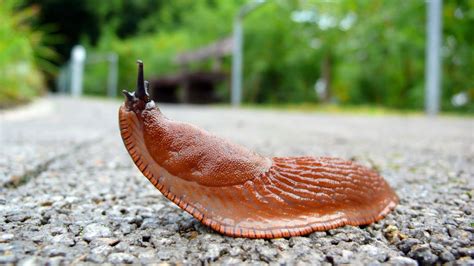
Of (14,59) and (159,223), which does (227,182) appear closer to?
(159,223)

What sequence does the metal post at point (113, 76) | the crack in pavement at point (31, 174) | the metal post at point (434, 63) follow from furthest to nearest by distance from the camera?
the metal post at point (113, 76)
the metal post at point (434, 63)
the crack in pavement at point (31, 174)

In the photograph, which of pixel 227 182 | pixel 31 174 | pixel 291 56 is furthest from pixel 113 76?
pixel 227 182

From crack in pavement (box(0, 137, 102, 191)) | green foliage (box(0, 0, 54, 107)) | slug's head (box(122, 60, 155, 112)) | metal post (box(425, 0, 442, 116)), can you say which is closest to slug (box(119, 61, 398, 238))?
slug's head (box(122, 60, 155, 112))

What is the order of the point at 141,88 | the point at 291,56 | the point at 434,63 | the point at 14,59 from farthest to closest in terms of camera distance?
the point at 291,56, the point at 434,63, the point at 14,59, the point at 141,88

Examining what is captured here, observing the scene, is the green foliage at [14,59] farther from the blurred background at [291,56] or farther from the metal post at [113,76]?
the metal post at [113,76]

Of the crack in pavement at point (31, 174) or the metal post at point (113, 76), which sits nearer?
the crack in pavement at point (31, 174)

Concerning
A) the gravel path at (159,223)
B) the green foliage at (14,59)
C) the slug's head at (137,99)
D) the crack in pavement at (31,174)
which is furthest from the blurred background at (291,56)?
the slug's head at (137,99)
